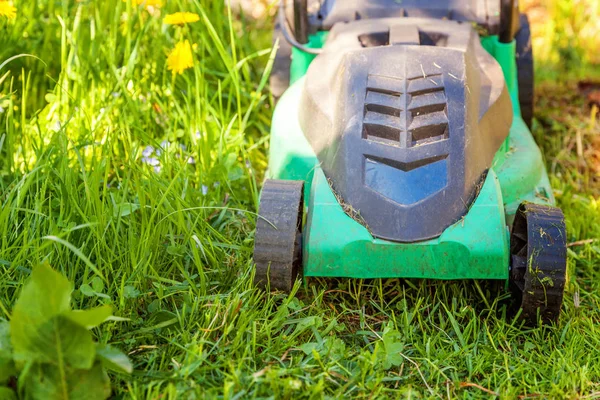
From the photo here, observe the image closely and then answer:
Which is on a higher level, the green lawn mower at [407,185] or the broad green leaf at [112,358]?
the green lawn mower at [407,185]

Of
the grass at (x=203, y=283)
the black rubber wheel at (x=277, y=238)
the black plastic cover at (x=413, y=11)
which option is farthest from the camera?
the black plastic cover at (x=413, y=11)

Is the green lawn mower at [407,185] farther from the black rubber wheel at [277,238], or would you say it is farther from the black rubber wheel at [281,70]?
the black rubber wheel at [281,70]

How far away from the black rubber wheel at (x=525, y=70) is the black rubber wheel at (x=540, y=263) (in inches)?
38.7

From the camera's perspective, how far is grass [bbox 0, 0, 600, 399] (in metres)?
1.56

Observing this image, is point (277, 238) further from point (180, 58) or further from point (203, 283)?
point (180, 58)

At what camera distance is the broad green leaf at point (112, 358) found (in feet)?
4.54

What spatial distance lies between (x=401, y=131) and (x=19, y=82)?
129 cm

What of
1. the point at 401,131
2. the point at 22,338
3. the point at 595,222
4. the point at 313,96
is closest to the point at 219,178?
the point at 313,96

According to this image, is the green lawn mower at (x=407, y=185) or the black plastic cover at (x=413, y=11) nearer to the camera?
the green lawn mower at (x=407, y=185)

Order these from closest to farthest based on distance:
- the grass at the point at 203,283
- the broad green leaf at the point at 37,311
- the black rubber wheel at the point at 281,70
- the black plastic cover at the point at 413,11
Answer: the broad green leaf at the point at 37,311 < the grass at the point at 203,283 < the black plastic cover at the point at 413,11 < the black rubber wheel at the point at 281,70

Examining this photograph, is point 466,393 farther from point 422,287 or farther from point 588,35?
point 588,35

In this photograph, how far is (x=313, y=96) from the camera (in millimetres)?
1932

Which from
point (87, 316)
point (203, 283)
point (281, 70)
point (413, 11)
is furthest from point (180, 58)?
point (87, 316)

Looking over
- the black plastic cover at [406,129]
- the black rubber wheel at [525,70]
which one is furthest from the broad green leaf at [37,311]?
the black rubber wheel at [525,70]
